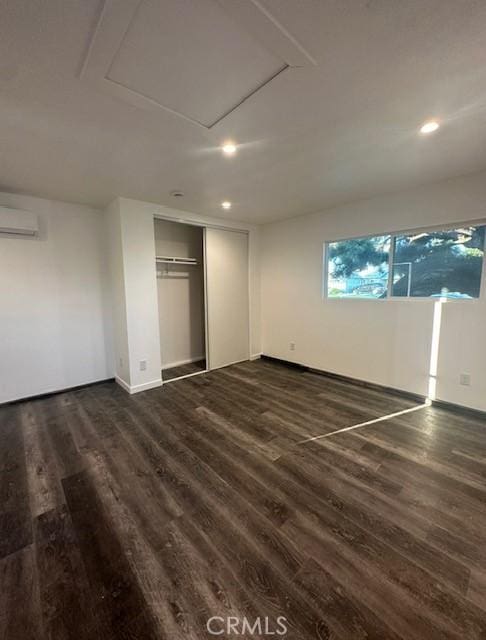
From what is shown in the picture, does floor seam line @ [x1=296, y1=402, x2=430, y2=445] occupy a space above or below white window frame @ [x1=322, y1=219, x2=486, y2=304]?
below

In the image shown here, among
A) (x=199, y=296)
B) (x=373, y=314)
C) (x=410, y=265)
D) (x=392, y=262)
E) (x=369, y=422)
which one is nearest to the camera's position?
(x=369, y=422)

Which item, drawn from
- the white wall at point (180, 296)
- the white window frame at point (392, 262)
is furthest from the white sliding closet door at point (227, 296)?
the white window frame at point (392, 262)

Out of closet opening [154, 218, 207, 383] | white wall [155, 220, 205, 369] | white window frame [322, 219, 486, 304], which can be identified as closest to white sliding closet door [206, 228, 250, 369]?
closet opening [154, 218, 207, 383]

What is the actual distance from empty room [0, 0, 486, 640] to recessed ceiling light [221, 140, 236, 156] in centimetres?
2

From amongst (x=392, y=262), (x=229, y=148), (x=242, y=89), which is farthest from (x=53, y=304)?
(x=392, y=262)

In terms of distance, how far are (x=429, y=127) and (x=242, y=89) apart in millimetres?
1333

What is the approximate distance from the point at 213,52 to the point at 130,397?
3.24 meters

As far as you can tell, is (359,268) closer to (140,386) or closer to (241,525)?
(241,525)

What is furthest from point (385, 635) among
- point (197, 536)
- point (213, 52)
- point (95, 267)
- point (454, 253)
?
point (95, 267)

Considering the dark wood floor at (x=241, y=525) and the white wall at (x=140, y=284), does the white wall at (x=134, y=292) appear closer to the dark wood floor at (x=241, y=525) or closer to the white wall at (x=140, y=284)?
the white wall at (x=140, y=284)

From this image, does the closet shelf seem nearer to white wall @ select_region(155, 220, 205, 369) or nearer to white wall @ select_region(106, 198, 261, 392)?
white wall @ select_region(155, 220, 205, 369)

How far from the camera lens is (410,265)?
3.11 m

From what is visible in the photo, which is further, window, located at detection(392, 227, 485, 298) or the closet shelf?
the closet shelf

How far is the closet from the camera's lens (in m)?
4.12
